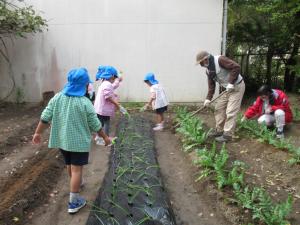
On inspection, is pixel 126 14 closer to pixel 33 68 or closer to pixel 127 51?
pixel 127 51

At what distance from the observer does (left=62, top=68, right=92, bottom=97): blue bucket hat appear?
389cm

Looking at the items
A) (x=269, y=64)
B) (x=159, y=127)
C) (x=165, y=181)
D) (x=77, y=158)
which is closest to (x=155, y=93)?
(x=159, y=127)

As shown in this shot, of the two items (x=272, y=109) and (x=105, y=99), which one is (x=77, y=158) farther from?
(x=272, y=109)

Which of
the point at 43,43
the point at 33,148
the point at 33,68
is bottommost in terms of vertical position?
the point at 33,148

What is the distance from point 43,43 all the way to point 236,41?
21.2ft

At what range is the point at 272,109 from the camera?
6777mm

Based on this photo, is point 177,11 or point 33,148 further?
point 177,11

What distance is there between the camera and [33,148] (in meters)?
6.68

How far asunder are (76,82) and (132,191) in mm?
1429

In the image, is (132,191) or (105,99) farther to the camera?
(105,99)

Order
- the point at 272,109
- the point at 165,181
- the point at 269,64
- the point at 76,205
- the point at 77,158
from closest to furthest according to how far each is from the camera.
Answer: the point at 77,158 → the point at 76,205 → the point at 165,181 → the point at 272,109 → the point at 269,64

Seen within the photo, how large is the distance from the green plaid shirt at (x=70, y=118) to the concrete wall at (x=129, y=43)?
260 inches

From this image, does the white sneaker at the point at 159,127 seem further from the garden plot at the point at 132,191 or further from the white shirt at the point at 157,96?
the garden plot at the point at 132,191

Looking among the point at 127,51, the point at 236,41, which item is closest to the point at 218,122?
the point at 127,51
